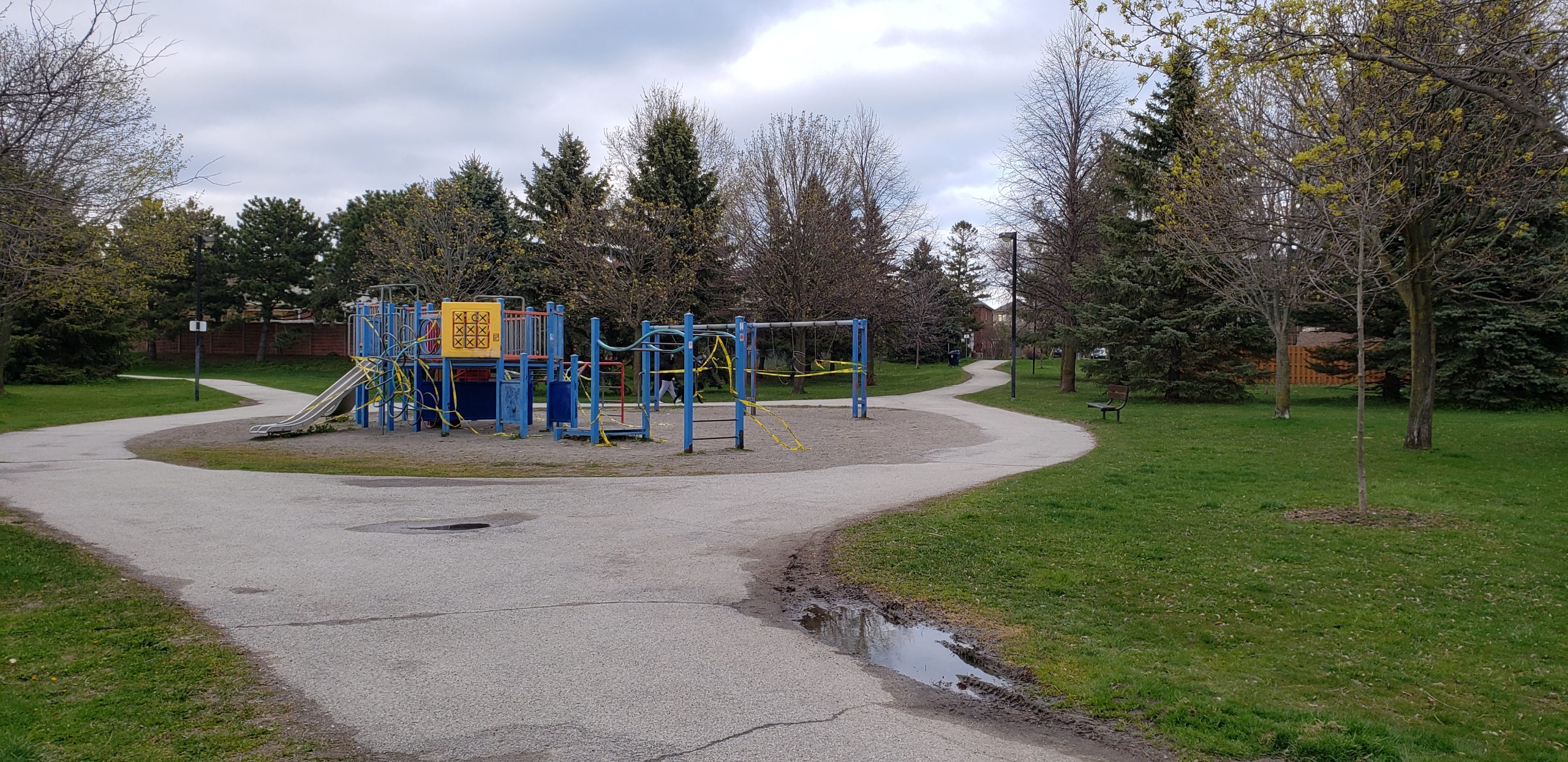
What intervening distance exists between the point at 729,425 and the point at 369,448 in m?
8.33

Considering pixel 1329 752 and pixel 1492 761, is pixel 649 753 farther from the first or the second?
pixel 1492 761

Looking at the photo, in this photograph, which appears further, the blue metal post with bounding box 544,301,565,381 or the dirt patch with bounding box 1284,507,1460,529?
the blue metal post with bounding box 544,301,565,381

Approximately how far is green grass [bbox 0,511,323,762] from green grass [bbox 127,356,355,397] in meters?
41.5

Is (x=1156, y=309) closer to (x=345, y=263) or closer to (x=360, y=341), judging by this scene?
(x=360, y=341)

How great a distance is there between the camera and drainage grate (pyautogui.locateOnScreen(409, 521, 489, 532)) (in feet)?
32.2

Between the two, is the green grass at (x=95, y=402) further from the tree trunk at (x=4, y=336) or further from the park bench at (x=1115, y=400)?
the park bench at (x=1115, y=400)

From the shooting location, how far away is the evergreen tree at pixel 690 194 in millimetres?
38812

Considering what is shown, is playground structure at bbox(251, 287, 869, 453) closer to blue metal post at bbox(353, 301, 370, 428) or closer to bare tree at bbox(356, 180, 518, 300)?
blue metal post at bbox(353, 301, 370, 428)

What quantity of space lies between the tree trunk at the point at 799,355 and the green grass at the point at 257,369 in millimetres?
21309

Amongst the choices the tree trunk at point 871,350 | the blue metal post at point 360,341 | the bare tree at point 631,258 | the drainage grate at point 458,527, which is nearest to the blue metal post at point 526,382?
the blue metal post at point 360,341

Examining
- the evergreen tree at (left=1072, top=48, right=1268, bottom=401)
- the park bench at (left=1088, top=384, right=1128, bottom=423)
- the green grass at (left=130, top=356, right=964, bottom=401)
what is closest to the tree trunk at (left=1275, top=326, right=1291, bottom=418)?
the park bench at (left=1088, top=384, right=1128, bottom=423)

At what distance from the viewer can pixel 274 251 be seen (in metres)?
57.2

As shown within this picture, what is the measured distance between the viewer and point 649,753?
13.8 ft

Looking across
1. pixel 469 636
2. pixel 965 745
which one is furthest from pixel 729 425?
pixel 965 745
